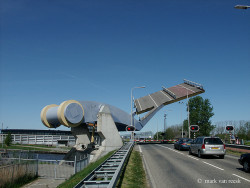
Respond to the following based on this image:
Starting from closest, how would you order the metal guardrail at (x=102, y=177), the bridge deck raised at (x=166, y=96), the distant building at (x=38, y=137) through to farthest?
the metal guardrail at (x=102, y=177) → the bridge deck raised at (x=166, y=96) → the distant building at (x=38, y=137)

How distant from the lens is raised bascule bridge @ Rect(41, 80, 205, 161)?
3189cm

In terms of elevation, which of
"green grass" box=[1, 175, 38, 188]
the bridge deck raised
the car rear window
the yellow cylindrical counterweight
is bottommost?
"green grass" box=[1, 175, 38, 188]

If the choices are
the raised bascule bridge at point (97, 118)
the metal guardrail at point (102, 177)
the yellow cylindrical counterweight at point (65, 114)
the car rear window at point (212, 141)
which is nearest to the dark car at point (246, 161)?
the car rear window at point (212, 141)

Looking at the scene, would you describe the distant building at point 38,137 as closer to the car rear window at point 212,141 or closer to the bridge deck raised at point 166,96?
the bridge deck raised at point 166,96

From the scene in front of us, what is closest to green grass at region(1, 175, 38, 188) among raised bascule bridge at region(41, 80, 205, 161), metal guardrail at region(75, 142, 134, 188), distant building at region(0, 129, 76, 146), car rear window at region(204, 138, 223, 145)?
metal guardrail at region(75, 142, 134, 188)

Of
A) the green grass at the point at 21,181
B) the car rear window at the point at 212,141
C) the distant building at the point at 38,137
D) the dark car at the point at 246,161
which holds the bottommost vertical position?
the distant building at the point at 38,137

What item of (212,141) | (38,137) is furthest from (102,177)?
(38,137)

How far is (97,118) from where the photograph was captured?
33.3 meters

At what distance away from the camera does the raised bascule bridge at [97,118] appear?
31891mm

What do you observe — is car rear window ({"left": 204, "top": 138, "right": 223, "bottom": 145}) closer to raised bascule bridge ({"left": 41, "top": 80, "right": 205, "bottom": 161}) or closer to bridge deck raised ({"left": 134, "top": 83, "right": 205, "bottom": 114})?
raised bascule bridge ({"left": 41, "top": 80, "right": 205, "bottom": 161})

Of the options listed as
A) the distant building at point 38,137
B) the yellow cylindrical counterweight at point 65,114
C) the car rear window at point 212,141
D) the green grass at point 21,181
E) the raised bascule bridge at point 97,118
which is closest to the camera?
the green grass at point 21,181

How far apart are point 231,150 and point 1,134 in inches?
4087

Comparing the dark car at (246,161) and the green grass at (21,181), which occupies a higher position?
the dark car at (246,161)

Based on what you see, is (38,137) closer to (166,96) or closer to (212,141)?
(166,96)
